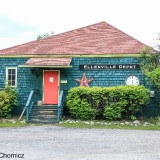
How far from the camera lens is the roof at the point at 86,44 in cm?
1738

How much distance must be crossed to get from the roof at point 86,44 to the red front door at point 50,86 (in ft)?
3.81

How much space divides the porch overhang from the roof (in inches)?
20.2

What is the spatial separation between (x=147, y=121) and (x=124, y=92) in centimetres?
199

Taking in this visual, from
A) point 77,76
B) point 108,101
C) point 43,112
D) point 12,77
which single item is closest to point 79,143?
point 108,101

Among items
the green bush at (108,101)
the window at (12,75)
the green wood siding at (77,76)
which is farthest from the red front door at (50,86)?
the green bush at (108,101)

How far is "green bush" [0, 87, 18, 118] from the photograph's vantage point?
15.8 meters

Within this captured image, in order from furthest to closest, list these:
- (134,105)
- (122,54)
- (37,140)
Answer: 1. (122,54)
2. (134,105)
3. (37,140)

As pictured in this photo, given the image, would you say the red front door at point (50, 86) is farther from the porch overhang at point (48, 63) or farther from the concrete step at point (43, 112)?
the concrete step at point (43, 112)

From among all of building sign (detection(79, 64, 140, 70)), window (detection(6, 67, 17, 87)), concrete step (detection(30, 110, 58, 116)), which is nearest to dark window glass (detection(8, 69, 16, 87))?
window (detection(6, 67, 17, 87))

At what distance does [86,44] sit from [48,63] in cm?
291

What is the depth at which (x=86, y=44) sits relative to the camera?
59.8 feet

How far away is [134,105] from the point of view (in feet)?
49.1

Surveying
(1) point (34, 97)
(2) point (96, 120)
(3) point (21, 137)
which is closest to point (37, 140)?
(3) point (21, 137)

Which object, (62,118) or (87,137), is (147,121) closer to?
(62,118)
